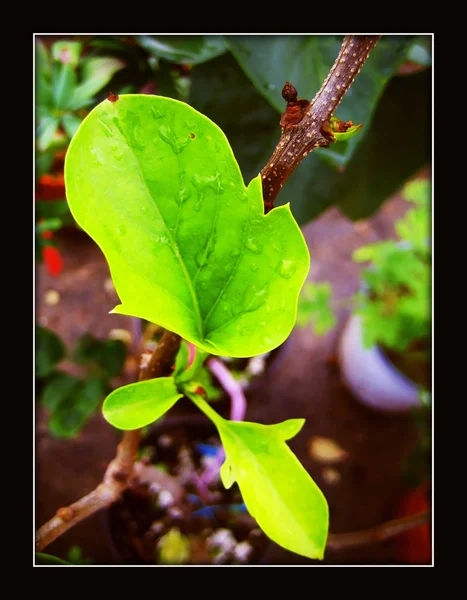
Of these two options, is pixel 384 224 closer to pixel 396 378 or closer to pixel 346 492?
pixel 396 378

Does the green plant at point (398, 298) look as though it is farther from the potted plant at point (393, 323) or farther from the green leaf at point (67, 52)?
the green leaf at point (67, 52)

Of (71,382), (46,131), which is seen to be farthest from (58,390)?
(46,131)

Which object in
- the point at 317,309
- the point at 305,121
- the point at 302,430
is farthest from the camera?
the point at 317,309

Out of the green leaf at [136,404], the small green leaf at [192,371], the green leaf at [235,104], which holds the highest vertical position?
the green leaf at [235,104]

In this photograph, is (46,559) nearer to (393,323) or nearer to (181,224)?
(181,224)

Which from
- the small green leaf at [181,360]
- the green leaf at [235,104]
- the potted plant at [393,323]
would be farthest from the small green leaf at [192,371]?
the potted plant at [393,323]

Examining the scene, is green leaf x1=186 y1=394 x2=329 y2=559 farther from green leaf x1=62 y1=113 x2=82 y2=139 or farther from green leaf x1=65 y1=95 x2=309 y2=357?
green leaf x1=62 y1=113 x2=82 y2=139

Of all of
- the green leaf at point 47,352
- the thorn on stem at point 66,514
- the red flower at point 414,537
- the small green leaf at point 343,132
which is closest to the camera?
the small green leaf at point 343,132
